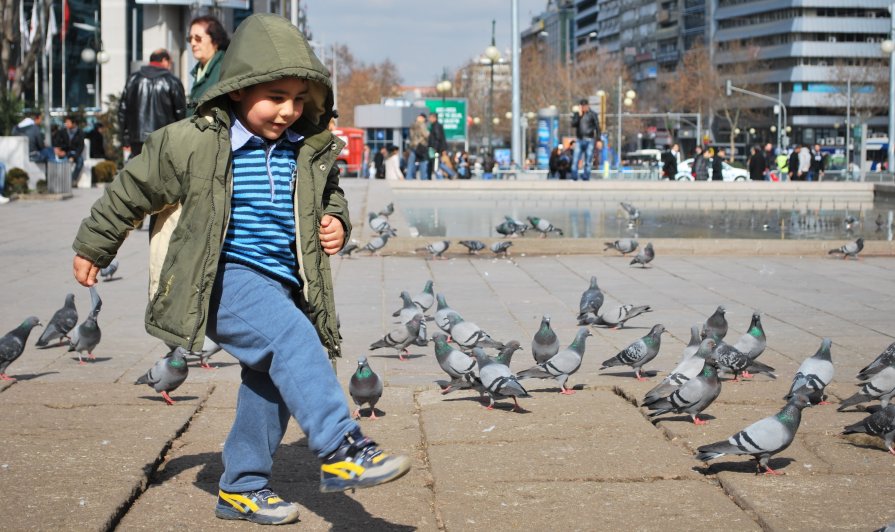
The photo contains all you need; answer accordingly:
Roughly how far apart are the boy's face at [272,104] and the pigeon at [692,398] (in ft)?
7.74

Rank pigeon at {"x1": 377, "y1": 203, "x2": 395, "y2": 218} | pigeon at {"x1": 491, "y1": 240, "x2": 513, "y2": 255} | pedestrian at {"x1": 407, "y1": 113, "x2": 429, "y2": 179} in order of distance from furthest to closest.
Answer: pedestrian at {"x1": 407, "y1": 113, "x2": 429, "y2": 179} → pigeon at {"x1": 377, "y1": 203, "x2": 395, "y2": 218} → pigeon at {"x1": 491, "y1": 240, "x2": 513, "y2": 255}

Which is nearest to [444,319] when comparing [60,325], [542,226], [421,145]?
[60,325]

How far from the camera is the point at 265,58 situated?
3.79 m

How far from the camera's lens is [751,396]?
6270 mm

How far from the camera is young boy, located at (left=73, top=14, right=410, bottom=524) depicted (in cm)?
377

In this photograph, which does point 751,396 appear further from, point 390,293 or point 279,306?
point 390,293

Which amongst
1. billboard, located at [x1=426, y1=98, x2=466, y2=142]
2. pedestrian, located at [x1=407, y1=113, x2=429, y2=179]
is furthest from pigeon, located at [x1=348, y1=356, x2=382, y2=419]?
billboard, located at [x1=426, y1=98, x2=466, y2=142]

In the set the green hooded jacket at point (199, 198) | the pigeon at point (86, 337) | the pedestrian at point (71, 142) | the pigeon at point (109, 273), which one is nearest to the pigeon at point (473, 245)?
the pigeon at point (109, 273)

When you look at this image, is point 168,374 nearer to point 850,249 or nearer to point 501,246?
point 501,246

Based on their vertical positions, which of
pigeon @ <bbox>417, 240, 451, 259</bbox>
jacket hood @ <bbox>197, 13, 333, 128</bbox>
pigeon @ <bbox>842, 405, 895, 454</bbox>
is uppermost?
jacket hood @ <bbox>197, 13, 333, 128</bbox>

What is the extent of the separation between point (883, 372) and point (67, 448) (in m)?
3.71

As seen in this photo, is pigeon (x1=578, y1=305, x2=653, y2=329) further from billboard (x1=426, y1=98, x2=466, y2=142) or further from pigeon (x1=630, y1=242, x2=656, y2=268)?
billboard (x1=426, y1=98, x2=466, y2=142)

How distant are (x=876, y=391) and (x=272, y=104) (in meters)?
3.37

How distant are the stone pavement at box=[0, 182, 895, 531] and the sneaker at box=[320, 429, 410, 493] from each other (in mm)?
473
